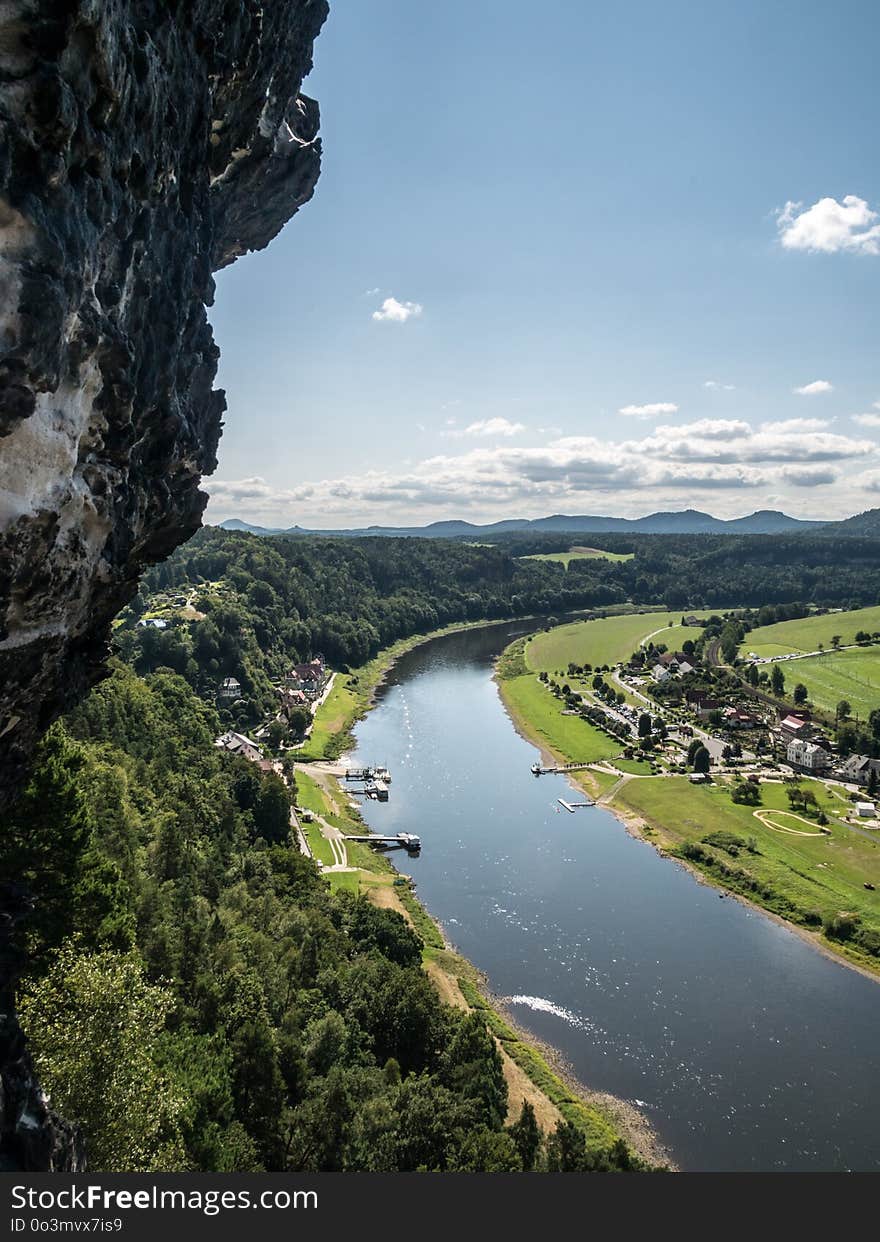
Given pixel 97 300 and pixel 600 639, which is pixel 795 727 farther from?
pixel 97 300

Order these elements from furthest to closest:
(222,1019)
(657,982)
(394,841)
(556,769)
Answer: (556,769) → (394,841) → (657,982) → (222,1019)

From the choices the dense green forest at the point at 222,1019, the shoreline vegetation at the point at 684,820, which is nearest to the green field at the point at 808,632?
the shoreline vegetation at the point at 684,820

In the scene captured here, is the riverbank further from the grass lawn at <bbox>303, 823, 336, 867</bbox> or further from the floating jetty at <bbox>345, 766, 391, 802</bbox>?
the grass lawn at <bbox>303, 823, 336, 867</bbox>

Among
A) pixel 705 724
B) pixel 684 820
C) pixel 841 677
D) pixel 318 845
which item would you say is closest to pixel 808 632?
pixel 841 677

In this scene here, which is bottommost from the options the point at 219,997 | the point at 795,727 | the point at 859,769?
the point at 859,769

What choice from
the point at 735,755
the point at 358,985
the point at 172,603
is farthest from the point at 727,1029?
the point at 172,603

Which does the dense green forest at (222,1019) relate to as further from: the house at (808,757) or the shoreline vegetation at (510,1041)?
the house at (808,757)
